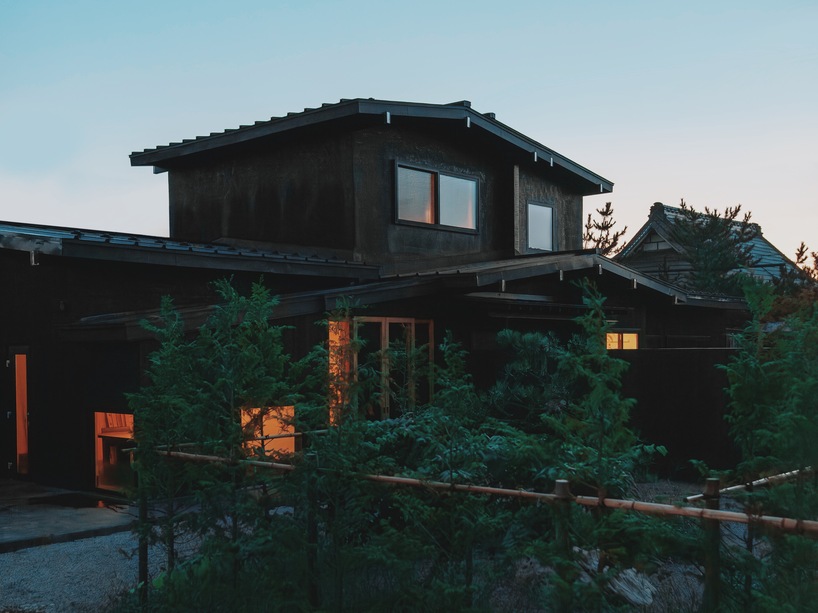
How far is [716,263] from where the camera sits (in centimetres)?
2644

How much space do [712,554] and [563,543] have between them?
722 mm

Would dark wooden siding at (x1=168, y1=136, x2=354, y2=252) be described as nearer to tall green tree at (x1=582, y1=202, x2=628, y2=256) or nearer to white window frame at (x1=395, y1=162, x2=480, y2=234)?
white window frame at (x1=395, y1=162, x2=480, y2=234)

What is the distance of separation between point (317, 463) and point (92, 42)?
2027 centimetres

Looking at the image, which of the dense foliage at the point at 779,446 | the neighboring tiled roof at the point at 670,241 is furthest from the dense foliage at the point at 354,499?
the neighboring tiled roof at the point at 670,241

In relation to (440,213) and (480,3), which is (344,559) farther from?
(480,3)

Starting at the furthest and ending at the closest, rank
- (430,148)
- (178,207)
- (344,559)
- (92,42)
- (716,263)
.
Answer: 1. (716,263)
2. (92,42)
3. (178,207)
4. (430,148)
5. (344,559)

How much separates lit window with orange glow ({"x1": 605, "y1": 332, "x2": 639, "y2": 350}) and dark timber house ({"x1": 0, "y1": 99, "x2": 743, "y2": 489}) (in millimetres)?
71

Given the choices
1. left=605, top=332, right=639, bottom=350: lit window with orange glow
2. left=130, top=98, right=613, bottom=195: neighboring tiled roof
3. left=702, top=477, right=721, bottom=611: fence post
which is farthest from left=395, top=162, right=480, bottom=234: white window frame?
left=702, top=477, right=721, bottom=611: fence post

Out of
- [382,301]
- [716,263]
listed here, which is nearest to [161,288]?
[382,301]

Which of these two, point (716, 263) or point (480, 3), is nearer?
point (480, 3)

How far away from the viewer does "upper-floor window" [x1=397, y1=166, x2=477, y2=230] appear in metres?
15.0

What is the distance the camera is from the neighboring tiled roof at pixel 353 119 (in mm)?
13852

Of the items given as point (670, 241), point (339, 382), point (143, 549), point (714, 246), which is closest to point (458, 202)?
point (339, 382)

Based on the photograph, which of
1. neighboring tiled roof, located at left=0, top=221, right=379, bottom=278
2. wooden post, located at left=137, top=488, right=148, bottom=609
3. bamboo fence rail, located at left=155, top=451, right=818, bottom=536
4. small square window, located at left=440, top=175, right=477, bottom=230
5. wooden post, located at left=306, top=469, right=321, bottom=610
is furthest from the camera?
small square window, located at left=440, top=175, right=477, bottom=230
